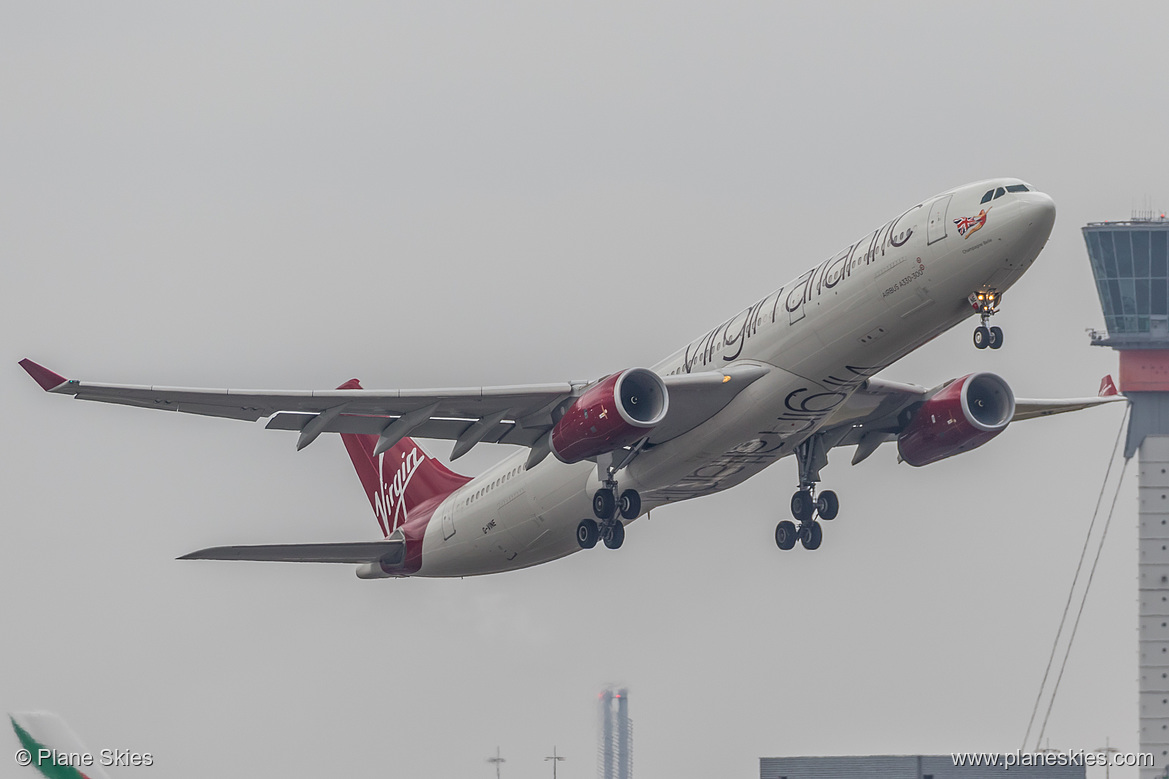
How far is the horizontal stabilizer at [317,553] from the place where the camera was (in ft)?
150

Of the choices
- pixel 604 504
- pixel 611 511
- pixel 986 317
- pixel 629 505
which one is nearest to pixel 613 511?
pixel 611 511

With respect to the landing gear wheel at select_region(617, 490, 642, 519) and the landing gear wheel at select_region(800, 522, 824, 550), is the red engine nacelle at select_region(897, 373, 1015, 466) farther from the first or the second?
the landing gear wheel at select_region(617, 490, 642, 519)

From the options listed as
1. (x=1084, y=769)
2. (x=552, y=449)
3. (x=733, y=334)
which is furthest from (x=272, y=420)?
(x=1084, y=769)

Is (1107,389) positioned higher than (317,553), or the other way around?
(1107,389)

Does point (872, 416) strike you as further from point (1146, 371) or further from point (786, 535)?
point (1146, 371)

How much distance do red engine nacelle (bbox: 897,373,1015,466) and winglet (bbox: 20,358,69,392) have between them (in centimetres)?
2123

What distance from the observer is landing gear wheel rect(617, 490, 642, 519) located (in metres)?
42.9

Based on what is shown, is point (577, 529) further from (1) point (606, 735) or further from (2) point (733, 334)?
(1) point (606, 735)

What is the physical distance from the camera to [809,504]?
4625 centimetres

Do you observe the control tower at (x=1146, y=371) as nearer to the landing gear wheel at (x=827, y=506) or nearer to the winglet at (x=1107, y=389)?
the winglet at (x=1107, y=389)

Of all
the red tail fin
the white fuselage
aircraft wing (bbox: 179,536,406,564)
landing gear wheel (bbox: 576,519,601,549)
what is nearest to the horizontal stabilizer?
aircraft wing (bbox: 179,536,406,564)

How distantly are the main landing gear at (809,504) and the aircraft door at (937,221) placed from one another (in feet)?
32.8

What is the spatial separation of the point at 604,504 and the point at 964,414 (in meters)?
9.47

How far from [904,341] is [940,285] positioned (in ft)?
6.14
